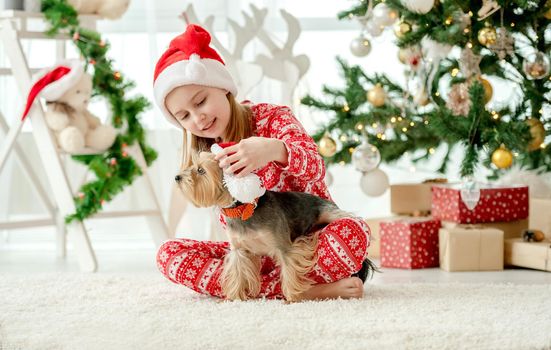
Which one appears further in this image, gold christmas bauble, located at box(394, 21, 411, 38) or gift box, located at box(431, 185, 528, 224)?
gold christmas bauble, located at box(394, 21, 411, 38)

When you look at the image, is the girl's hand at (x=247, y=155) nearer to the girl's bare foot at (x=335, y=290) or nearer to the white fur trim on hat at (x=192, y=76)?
the white fur trim on hat at (x=192, y=76)

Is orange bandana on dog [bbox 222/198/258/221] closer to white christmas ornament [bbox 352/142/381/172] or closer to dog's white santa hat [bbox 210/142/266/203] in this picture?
dog's white santa hat [bbox 210/142/266/203]

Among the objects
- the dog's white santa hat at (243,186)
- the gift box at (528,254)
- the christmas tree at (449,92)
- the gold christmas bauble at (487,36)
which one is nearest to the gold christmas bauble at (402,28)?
the christmas tree at (449,92)

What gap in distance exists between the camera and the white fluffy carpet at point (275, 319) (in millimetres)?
1590

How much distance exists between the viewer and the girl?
6.50 ft

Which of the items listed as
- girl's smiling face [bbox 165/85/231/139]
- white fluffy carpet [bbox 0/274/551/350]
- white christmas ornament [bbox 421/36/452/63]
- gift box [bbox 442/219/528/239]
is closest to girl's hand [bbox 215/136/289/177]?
girl's smiling face [bbox 165/85/231/139]

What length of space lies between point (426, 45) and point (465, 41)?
173mm

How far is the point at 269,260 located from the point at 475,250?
2.76ft

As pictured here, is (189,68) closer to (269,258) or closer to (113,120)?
(269,258)

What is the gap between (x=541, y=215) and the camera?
2.86 m

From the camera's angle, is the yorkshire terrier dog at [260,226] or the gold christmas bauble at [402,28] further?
the gold christmas bauble at [402,28]

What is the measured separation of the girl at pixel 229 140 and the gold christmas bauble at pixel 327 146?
2.86ft

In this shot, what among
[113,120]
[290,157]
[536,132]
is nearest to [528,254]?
[536,132]

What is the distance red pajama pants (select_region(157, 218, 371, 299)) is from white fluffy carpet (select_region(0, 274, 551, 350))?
6 cm
